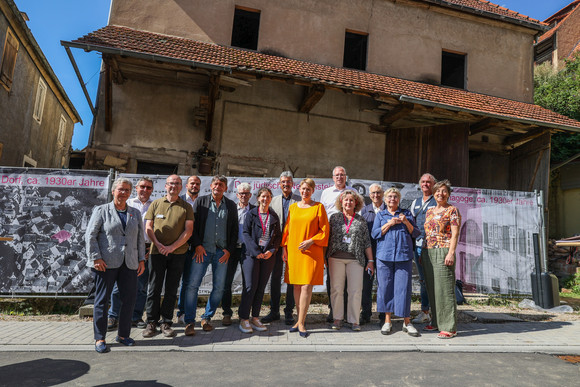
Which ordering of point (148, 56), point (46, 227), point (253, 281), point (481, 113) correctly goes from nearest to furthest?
point (253, 281) → point (46, 227) → point (148, 56) → point (481, 113)

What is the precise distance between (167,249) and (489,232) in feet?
17.7

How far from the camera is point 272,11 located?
11.4m

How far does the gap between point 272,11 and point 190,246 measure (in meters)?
8.96

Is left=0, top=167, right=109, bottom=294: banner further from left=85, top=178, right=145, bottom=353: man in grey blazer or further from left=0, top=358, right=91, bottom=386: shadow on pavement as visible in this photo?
left=0, top=358, right=91, bottom=386: shadow on pavement

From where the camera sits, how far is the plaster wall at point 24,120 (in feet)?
41.6

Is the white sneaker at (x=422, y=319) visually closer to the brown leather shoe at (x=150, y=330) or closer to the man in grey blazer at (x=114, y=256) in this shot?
the brown leather shoe at (x=150, y=330)

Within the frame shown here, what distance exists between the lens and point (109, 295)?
4.16 metres

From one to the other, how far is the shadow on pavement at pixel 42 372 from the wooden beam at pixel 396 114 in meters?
8.76

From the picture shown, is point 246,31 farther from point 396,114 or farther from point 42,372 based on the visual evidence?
point 42,372

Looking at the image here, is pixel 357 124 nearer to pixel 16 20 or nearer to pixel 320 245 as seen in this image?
pixel 320 245

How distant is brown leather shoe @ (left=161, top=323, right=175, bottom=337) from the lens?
176 inches

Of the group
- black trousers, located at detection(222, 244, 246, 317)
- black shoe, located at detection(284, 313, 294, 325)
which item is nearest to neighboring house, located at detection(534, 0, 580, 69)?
black shoe, located at detection(284, 313, 294, 325)

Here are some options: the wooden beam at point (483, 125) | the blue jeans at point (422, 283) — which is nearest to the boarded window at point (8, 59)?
the blue jeans at point (422, 283)

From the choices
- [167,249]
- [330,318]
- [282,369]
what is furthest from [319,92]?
[282,369]
